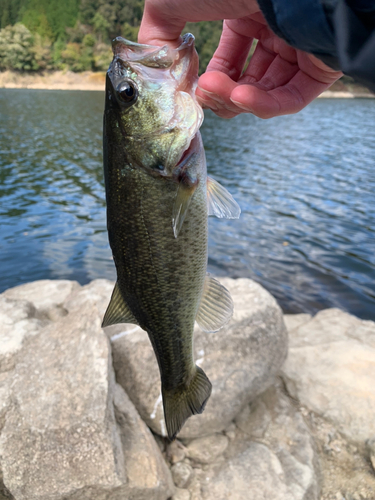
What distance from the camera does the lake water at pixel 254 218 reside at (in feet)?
32.0

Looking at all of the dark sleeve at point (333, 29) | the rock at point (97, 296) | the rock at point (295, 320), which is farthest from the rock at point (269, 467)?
the dark sleeve at point (333, 29)

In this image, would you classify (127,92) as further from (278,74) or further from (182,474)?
(182,474)

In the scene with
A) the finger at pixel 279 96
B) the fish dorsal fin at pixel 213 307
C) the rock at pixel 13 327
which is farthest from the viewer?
the rock at pixel 13 327

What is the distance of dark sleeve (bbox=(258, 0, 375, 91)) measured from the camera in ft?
4.44

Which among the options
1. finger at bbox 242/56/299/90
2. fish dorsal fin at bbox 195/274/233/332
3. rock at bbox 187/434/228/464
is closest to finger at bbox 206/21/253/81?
finger at bbox 242/56/299/90

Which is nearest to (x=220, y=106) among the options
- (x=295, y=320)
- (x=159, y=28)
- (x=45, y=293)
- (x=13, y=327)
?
(x=159, y=28)

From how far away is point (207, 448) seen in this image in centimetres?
445

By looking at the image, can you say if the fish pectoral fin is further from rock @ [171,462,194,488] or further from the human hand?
rock @ [171,462,194,488]

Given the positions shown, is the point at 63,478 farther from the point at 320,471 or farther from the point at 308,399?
the point at 308,399

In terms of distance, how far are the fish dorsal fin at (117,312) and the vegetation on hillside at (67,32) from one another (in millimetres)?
68818

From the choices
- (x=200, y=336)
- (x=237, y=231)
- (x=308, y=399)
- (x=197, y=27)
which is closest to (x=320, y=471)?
(x=308, y=399)

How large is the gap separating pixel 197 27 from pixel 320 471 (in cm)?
6983

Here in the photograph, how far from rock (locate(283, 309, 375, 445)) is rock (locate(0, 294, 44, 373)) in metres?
3.56

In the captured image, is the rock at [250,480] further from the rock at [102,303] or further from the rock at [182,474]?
the rock at [102,303]
